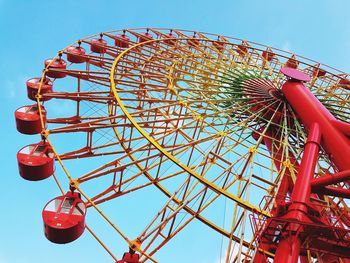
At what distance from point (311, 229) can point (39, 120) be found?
36.5 ft

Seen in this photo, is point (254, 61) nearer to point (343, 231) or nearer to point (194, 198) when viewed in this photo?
point (194, 198)

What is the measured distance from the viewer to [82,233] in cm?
1468

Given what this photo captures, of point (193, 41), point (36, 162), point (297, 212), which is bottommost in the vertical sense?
point (36, 162)

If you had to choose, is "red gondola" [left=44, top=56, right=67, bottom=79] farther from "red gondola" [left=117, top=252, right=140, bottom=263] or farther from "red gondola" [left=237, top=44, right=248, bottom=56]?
"red gondola" [left=117, top=252, right=140, bottom=263]

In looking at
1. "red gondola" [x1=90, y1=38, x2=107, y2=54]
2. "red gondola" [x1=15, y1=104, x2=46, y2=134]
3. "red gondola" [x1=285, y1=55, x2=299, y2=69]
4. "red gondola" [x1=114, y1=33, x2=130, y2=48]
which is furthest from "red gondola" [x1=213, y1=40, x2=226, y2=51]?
"red gondola" [x1=15, y1=104, x2=46, y2=134]

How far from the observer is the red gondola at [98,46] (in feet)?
83.4

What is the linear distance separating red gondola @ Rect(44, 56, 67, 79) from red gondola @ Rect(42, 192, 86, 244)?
25.7 feet

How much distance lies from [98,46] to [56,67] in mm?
3326

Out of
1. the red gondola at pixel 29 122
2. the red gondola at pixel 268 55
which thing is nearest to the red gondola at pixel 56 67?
the red gondola at pixel 29 122

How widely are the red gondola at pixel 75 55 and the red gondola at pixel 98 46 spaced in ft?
3.11

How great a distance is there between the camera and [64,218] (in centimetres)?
1453

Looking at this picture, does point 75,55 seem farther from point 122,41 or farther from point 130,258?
point 130,258

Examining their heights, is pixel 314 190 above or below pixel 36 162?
above

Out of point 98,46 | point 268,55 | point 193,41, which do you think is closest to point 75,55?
point 98,46
